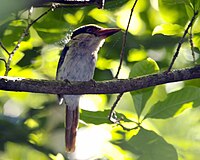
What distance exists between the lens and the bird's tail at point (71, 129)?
2.76 m

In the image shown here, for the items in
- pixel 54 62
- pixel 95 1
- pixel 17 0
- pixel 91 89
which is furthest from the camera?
pixel 54 62

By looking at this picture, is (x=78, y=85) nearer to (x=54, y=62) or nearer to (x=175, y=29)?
(x=175, y=29)

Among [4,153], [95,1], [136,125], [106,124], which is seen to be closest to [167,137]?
[136,125]

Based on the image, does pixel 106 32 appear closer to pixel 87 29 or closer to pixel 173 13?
pixel 87 29

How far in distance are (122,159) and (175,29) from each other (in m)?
0.55

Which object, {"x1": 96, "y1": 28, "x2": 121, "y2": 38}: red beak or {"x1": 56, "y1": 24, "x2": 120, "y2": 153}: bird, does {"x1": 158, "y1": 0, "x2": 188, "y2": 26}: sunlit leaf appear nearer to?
{"x1": 96, "y1": 28, "x2": 121, "y2": 38}: red beak

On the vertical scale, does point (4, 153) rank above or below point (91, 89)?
below

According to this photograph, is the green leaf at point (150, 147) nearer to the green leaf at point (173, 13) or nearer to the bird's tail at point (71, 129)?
the green leaf at point (173, 13)

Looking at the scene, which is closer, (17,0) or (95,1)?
(17,0)

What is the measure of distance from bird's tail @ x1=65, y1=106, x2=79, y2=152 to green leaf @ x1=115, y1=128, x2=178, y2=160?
1.06 m

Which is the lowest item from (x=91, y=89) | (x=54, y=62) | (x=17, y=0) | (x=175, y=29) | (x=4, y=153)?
(x=4, y=153)

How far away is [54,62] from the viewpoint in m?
2.64

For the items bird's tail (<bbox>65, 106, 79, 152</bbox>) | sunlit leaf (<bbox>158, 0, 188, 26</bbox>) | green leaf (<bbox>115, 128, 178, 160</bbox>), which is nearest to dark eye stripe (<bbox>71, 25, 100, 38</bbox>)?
bird's tail (<bbox>65, 106, 79, 152</bbox>)

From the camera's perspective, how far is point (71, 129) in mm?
2834
